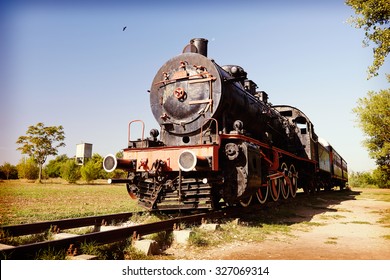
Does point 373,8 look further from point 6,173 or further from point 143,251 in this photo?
point 6,173

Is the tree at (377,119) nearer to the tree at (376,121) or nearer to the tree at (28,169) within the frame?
the tree at (376,121)

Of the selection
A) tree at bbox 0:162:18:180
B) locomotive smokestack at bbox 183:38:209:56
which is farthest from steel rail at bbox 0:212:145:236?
tree at bbox 0:162:18:180

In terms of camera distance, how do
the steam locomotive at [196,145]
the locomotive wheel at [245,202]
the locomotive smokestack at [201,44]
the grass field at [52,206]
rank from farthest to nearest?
the locomotive smokestack at [201,44]
the locomotive wheel at [245,202]
the grass field at [52,206]
the steam locomotive at [196,145]

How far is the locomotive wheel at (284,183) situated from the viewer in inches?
392

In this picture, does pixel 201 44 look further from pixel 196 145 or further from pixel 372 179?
pixel 372 179

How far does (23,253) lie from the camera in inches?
123

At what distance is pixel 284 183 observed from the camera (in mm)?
10484

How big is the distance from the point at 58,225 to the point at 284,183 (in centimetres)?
779

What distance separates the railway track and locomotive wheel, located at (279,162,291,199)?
12.5ft

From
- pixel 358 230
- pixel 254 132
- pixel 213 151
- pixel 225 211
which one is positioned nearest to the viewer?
pixel 213 151

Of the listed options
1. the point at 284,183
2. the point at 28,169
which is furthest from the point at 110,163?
the point at 28,169

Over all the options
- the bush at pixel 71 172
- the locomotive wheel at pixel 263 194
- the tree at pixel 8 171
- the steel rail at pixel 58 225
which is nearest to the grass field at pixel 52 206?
the steel rail at pixel 58 225

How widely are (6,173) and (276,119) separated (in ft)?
117
